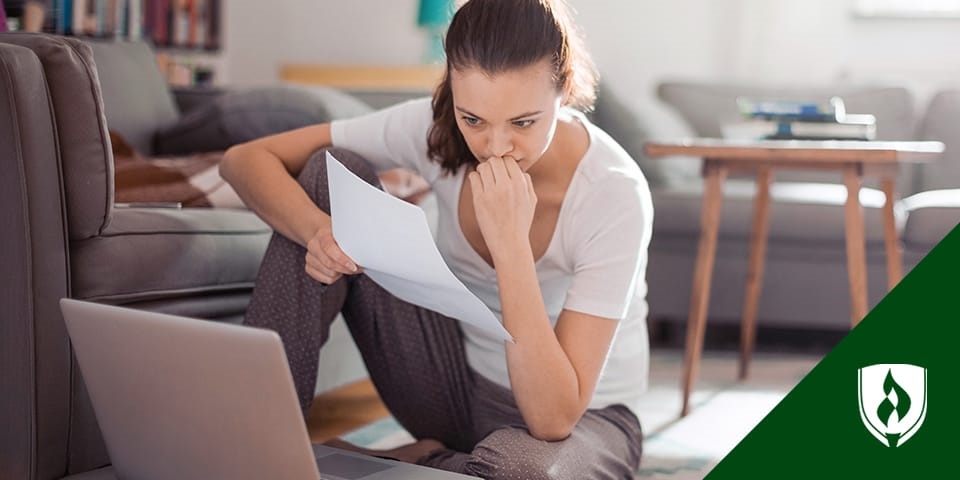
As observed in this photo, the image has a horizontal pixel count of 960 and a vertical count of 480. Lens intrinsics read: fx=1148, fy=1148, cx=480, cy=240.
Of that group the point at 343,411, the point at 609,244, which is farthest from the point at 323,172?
the point at 343,411

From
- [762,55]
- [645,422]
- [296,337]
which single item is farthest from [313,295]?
[762,55]

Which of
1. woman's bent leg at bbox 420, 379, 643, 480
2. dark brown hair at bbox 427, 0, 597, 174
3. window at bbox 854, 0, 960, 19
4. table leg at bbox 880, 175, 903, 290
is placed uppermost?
dark brown hair at bbox 427, 0, 597, 174

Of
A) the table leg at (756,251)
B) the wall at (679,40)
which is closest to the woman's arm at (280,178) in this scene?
the table leg at (756,251)

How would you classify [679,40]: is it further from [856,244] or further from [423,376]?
[423,376]

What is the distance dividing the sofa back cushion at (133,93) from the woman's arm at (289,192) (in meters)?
0.92

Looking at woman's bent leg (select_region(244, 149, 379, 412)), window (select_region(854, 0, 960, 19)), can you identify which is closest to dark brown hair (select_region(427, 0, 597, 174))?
woman's bent leg (select_region(244, 149, 379, 412))

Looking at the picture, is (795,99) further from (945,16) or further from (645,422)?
(645,422)

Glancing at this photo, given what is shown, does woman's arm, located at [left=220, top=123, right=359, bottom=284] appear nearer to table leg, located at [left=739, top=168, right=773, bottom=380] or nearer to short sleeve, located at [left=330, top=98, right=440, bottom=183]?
short sleeve, located at [left=330, top=98, right=440, bottom=183]

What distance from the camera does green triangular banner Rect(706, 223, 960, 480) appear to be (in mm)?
1087

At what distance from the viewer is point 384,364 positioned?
1565 millimetres

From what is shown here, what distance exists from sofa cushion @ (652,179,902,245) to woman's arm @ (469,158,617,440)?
1.71 meters

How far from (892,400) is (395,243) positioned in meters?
A: 0.52

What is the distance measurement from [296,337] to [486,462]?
1.04ft

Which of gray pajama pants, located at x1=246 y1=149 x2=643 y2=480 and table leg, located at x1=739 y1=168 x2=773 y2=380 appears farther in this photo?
table leg, located at x1=739 y1=168 x2=773 y2=380
